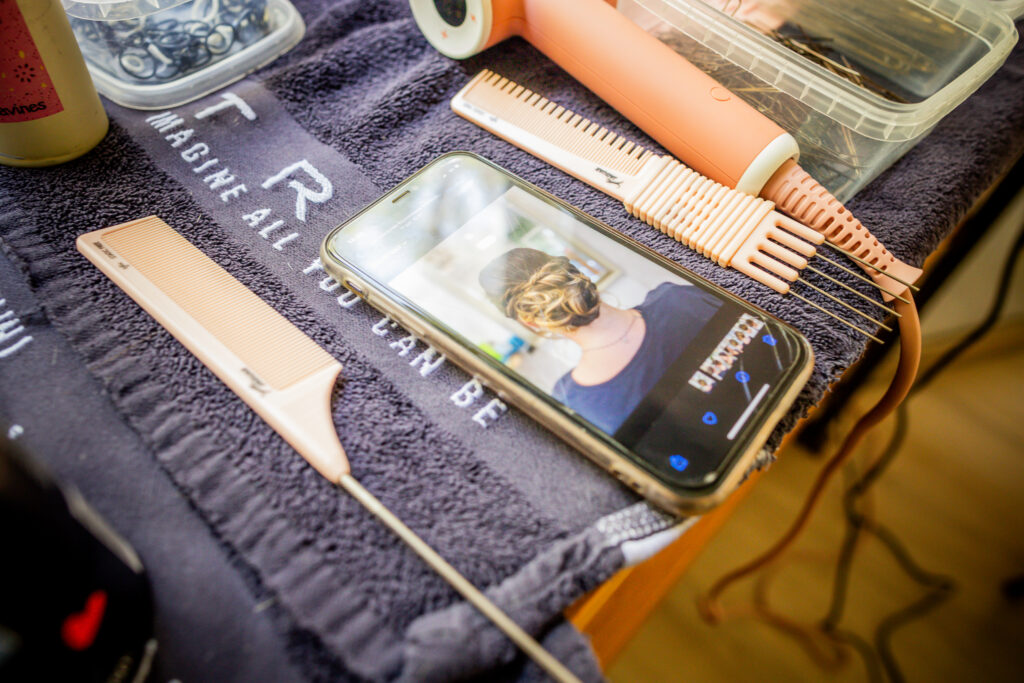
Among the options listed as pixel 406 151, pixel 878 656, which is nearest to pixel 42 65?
pixel 406 151

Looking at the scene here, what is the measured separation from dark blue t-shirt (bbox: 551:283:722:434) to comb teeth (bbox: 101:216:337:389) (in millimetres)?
143

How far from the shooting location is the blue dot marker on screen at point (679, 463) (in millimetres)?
327

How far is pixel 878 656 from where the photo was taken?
0.75 metres

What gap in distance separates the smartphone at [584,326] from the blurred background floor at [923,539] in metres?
0.51

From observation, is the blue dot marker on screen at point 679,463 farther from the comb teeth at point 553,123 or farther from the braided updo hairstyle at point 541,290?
the comb teeth at point 553,123

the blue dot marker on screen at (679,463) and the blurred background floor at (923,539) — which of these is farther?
the blurred background floor at (923,539)

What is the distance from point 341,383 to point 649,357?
0.17 metres

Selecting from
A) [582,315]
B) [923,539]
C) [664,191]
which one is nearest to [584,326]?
[582,315]

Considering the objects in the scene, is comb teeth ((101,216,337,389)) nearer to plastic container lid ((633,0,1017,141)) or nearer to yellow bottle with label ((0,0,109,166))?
yellow bottle with label ((0,0,109,166))

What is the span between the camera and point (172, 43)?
0.47 metres

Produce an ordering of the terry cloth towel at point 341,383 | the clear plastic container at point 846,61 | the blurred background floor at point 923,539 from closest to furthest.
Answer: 1. the terry cloth towel at point 341,383
2. the clear plastic container at point 846,61
3. the blurred background floor at point 923,539

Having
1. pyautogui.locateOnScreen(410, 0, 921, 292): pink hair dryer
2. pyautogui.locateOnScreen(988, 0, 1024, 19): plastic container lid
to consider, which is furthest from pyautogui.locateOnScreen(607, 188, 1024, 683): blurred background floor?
pyautogui.locateOnScreen(410, 0, 921, 292): pink hair dryer

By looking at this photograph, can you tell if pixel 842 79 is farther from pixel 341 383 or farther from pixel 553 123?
pixel 341 383

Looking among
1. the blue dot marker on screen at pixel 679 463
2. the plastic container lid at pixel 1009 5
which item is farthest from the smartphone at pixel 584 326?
the plastic container lid at pixel 1009 5
